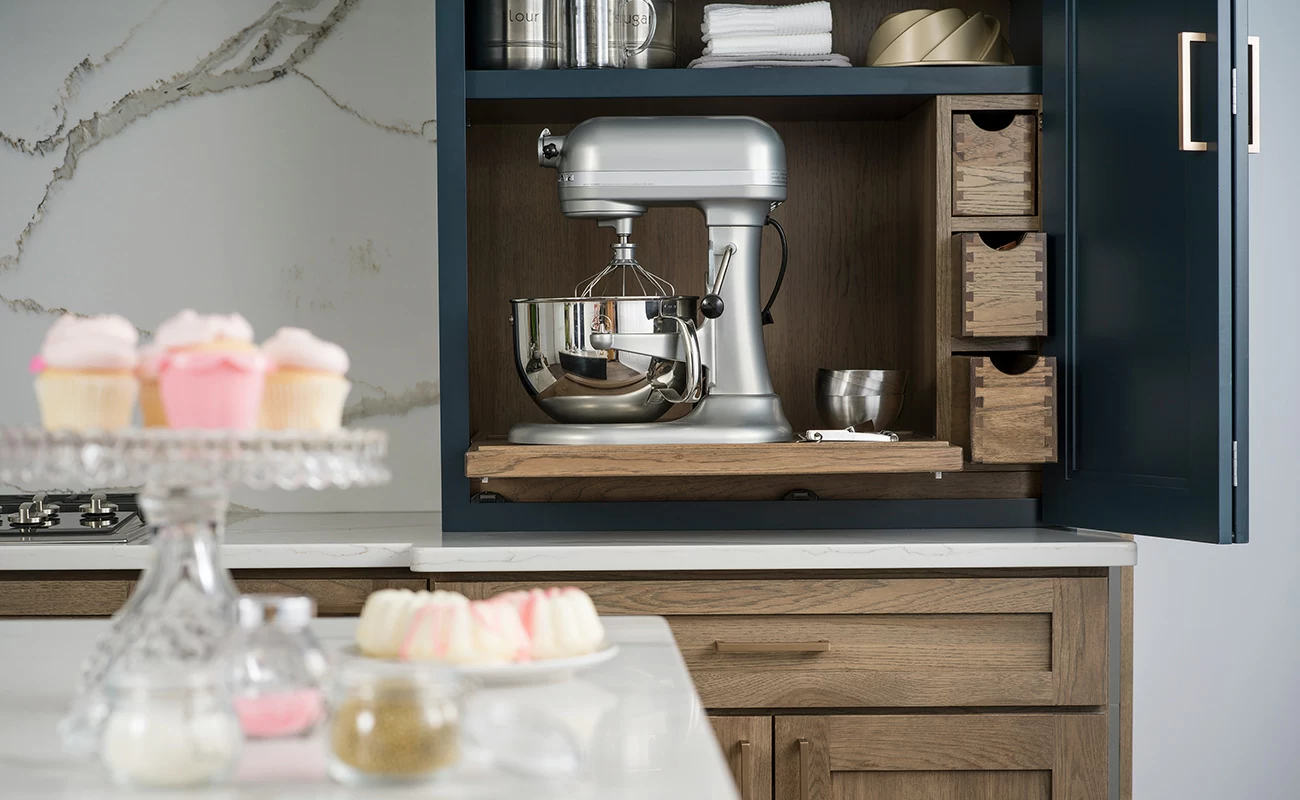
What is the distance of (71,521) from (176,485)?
136 cm

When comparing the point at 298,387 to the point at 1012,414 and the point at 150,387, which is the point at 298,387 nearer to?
the point at 150,387

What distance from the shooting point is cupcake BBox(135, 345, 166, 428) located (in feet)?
2.42

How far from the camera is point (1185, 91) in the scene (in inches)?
63.9

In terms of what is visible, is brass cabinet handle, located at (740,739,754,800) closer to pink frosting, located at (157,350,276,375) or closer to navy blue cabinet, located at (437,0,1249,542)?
navy blue cabinet, located at (437,0,1249,542)

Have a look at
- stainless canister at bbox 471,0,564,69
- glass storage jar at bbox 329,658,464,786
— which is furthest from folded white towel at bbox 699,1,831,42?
glass storage jar at bbox 329,658,464,786

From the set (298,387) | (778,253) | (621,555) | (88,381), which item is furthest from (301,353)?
(778,253)

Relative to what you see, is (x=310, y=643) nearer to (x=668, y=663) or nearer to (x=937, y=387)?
(x=668, y=663)

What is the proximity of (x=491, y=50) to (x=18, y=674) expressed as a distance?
1.29 m

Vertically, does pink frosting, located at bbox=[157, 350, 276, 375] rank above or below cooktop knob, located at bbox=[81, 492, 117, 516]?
above

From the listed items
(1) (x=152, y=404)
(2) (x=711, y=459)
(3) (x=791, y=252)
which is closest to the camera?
(1) (x=152, y=404)

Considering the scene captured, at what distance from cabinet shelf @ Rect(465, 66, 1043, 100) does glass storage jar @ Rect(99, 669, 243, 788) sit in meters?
1.42

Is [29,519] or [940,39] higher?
[940,39]

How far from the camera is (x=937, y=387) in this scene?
196cm

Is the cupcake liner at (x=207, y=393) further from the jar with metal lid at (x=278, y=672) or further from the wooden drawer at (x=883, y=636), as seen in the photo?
the wooden drawer at (x=883, y=636)
